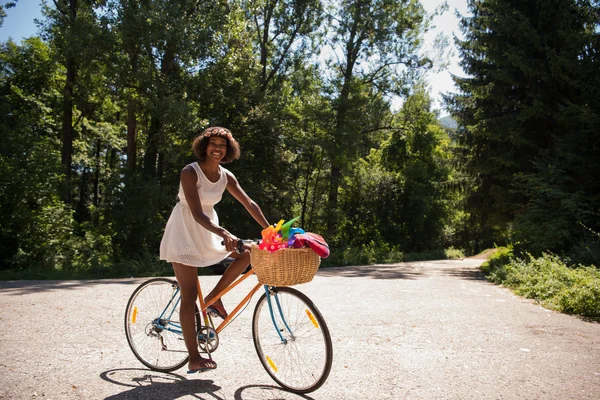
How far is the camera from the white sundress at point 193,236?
12.6 feet

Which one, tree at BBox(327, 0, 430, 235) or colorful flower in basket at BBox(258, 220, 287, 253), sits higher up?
tree at BBox(327, 0, 430, 235)

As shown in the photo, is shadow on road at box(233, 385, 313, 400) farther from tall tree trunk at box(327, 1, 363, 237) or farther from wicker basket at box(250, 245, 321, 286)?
tall tree trunk at box(327, 1, 363, 237)

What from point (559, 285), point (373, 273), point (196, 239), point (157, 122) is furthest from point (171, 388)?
point (157, 122)

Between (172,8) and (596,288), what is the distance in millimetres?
16626

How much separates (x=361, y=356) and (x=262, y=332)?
1347mm

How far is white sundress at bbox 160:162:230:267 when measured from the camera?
12.6 ft

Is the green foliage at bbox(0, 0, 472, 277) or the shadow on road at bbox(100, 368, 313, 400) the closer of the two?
the shadow on road at bbox(100, 368, 313, 400)

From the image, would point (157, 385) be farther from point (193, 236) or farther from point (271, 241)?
point (271, 241)

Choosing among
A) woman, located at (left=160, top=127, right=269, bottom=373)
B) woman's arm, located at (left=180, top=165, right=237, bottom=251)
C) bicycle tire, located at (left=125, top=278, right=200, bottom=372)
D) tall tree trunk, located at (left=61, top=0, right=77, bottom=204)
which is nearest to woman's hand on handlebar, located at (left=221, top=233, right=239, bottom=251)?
woman's arm, located at (left=180, top=165, right=237, bottom=251)

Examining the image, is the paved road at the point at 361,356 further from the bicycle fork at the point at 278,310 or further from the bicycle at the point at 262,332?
the bicycle fork at the point at 278,310

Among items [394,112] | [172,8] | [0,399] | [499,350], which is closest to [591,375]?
[499,350]

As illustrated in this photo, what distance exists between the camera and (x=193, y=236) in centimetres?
388

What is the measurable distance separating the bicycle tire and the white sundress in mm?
515

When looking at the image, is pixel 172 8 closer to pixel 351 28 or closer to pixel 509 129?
pixel 509 129
